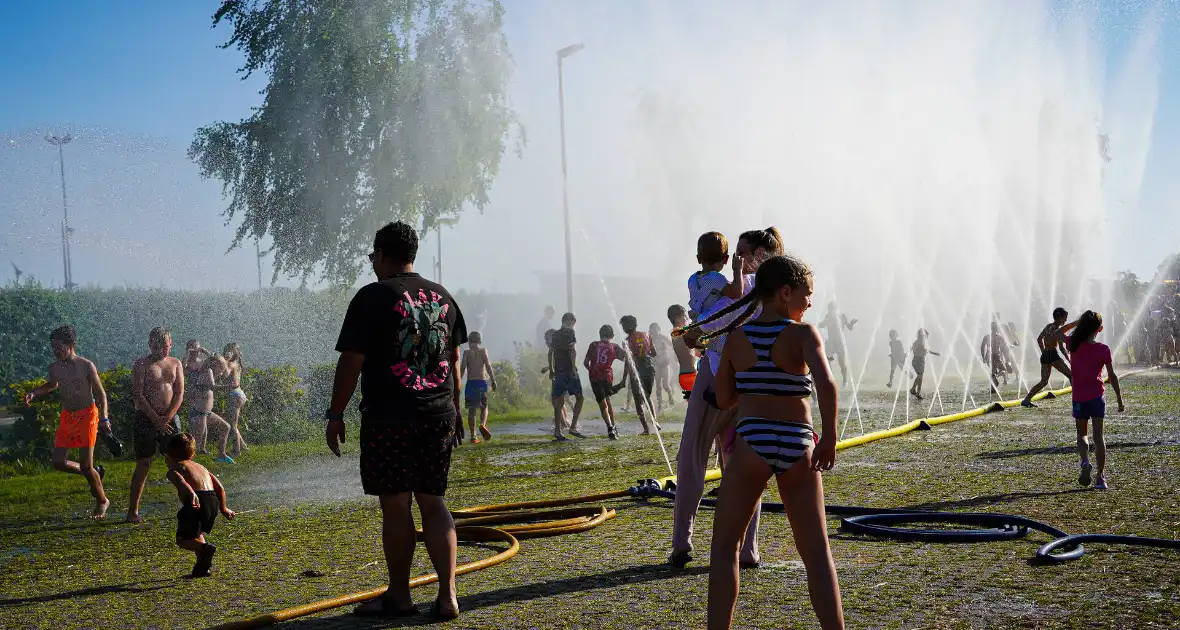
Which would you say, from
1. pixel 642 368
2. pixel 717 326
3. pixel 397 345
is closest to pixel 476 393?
pixel 642 368

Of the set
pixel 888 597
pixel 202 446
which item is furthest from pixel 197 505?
pixel 202 446

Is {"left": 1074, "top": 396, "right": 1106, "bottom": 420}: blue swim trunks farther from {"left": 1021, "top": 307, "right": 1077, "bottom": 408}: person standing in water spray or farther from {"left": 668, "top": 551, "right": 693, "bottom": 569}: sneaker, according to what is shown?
{"left": 1021, "top": 307, "right": 1077, "bottom": 408}: person standing in water spray

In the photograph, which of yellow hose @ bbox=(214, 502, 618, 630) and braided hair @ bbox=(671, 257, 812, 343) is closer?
braided hair @ bbox=(671, 257, 812, 343)

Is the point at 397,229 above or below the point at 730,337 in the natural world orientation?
above

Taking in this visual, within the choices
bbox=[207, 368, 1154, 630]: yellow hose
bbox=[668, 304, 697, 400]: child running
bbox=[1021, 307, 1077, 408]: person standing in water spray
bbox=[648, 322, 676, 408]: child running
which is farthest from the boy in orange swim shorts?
bbox=[648, 322, 676, 408]: child running

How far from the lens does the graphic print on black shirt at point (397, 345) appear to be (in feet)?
18.2

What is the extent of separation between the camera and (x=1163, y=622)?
5.01 m

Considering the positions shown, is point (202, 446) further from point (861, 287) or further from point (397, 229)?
point (861, 287)

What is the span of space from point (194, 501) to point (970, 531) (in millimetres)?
4847

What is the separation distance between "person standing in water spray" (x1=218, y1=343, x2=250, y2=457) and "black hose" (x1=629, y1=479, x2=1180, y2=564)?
1117cm

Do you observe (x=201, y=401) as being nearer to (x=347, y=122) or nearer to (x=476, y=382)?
(x=476, y=382)

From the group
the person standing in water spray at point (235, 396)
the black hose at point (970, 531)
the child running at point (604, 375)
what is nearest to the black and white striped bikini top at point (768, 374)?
the black hose at point (970, 531)

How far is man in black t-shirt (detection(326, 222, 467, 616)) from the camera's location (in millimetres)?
5523

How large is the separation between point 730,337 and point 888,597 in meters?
1.94
